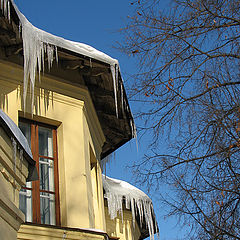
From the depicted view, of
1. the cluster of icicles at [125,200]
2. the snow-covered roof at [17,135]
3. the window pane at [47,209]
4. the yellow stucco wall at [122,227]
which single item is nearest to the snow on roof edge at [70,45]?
the window pane at [47,209]

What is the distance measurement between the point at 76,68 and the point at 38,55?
125cm

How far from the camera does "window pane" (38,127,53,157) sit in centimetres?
849

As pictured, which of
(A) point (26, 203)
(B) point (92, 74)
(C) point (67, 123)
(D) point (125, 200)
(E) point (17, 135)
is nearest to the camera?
(E) point (17, 135)

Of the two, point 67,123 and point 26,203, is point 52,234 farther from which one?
point 67,123

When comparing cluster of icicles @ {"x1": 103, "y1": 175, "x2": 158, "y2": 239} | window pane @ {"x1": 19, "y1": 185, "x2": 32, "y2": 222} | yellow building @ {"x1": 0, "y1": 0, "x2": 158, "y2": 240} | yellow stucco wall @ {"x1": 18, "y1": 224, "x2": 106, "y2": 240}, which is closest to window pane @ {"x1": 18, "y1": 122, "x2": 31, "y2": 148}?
yellow building @ {"x1": 0, "y1": 0, "x2": 158, "y2": 240}

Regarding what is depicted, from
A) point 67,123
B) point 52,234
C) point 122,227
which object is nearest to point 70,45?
point 67,123

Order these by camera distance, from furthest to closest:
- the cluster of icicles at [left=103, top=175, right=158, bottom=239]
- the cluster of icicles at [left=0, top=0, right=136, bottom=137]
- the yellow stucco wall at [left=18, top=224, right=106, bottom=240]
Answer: the cluster of icicles at [left=103, top=175, right=158, bottom=239]
the cluster of icicles at [left=0, top=0, right=136, bottom=137]
the yellow stucco wall at [left=18, top=224, right=106, bottom=240]

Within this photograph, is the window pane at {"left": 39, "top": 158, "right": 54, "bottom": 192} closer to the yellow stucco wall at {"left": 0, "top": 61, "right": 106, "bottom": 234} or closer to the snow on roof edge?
the yellow stucco wall at {"left": 0, "top": 61, "right": 106, "bottom": 234}

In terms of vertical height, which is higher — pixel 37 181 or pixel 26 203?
pixel 37 181

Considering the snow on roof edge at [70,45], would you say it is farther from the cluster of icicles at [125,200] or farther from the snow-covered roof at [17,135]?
the cluster of icicles at [125,200]

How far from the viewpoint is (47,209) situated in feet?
26.4

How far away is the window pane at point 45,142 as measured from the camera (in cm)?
849

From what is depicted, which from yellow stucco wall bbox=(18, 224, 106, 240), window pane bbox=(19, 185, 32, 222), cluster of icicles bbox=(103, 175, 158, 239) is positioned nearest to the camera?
yellow stucco wall bbox=(18, 224, 106, 240)

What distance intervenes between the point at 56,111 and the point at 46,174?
115 centimetres
